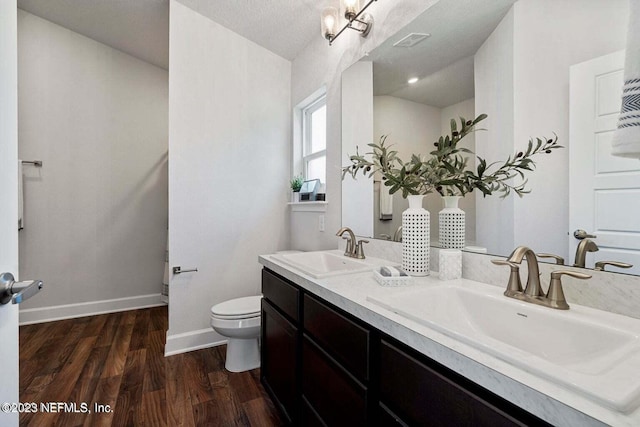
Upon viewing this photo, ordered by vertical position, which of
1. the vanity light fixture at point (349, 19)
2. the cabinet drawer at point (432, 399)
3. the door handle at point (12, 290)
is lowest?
the cabinet drawer at point (432, 399)

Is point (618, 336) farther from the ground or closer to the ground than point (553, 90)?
closer to the ground

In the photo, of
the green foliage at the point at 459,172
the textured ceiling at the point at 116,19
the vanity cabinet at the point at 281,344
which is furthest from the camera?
the textured ceiling at the point at 116,19

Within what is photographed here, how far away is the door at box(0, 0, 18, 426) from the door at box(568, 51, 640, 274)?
1.47 metres

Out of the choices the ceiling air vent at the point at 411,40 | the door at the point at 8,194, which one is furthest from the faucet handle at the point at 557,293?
the door at the point at 8,194

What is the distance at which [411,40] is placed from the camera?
146 cm

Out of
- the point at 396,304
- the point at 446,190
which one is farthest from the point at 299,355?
the point at 446,190

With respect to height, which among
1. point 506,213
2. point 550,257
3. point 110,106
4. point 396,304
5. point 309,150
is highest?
point 110,106

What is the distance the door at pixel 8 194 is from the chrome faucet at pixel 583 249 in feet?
4.83

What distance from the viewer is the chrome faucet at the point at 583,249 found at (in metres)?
0.81

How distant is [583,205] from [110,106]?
12.6 ft

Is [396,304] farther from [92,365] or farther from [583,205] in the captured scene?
[92,365]

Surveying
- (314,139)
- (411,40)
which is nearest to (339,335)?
(411,40)

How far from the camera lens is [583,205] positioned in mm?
834

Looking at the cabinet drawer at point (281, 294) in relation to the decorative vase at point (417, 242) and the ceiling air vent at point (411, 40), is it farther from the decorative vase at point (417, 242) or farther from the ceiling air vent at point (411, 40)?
the ceiling air vent at point (411, 40)
